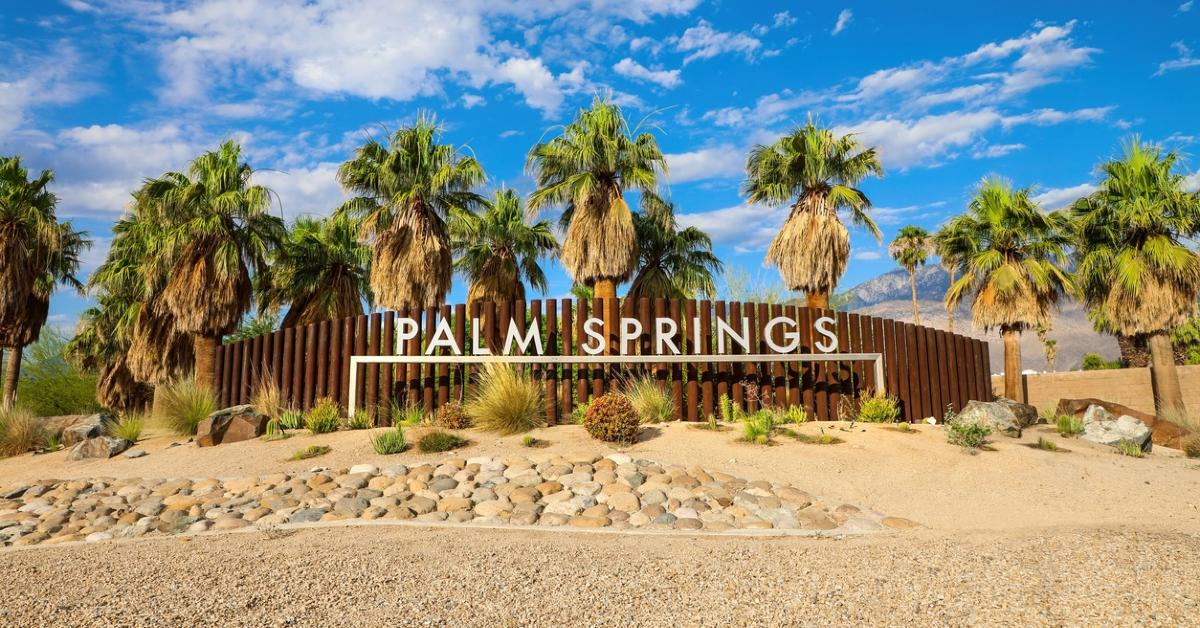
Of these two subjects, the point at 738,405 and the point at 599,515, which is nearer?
the point at 599,515

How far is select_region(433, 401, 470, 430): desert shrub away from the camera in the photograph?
36.0 feet

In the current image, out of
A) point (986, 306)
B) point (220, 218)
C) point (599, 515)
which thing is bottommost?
point (599, 515)

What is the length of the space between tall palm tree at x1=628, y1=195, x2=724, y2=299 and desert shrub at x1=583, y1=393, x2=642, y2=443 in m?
14.3

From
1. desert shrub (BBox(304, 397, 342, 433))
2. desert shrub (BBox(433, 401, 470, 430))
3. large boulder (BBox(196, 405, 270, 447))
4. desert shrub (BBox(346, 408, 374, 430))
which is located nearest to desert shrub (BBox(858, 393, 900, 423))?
desert shrub (BBox(433, 401, 470, 430))

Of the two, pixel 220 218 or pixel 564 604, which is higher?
pixel 220 218

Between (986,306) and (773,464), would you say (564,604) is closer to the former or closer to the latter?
(773,464)

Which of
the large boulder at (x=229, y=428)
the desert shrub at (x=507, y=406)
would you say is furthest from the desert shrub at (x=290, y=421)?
the desert shrub at (x=507, y=406)

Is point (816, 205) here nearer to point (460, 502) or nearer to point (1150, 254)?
point (1150, 254)

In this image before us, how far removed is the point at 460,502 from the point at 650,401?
4537mm

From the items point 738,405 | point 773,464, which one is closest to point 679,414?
point 738,405

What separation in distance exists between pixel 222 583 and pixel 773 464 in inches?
241

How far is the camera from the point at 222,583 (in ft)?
15.3

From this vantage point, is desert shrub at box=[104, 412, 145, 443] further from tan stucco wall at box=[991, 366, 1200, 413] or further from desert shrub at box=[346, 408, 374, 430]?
tan stucco wall at box=[991, 366, 1200, 413]

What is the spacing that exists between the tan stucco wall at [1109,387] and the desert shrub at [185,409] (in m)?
22.1
